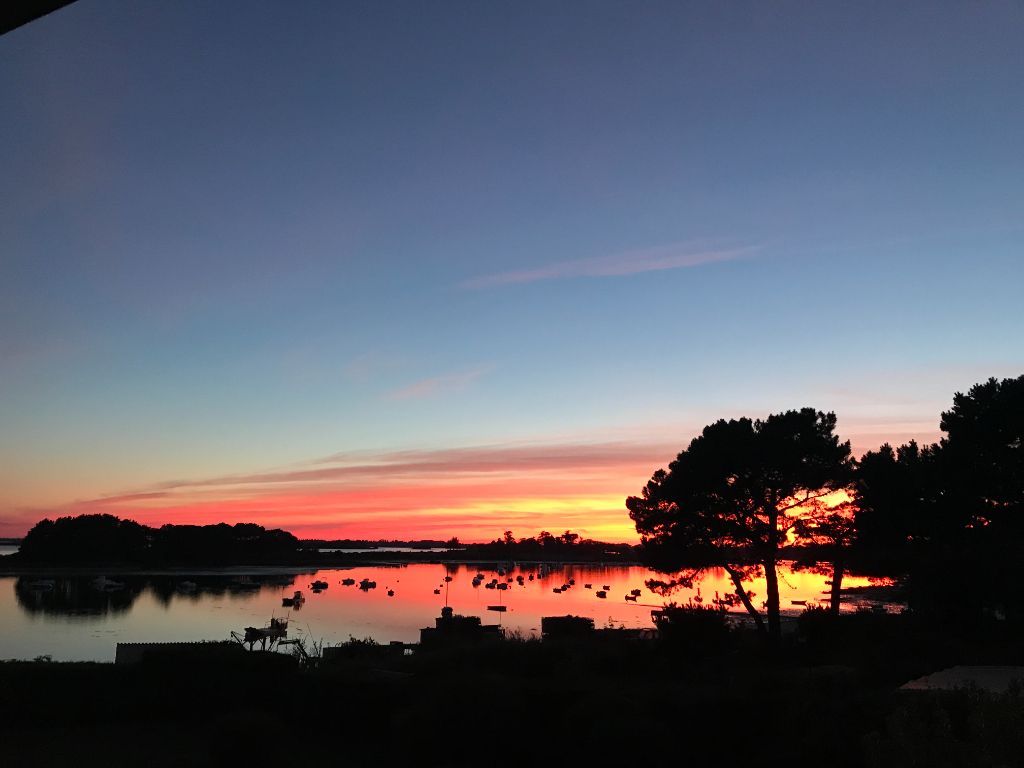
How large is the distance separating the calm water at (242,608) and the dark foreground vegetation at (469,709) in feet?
52.0

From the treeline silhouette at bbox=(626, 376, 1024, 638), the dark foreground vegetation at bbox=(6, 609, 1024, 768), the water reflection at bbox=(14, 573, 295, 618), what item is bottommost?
the water reflection at bbox=(14, 573, 295, 618)

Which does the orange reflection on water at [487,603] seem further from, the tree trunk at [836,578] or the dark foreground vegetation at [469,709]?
the dark foreground vegetation at [469,709]

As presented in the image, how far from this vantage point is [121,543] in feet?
501

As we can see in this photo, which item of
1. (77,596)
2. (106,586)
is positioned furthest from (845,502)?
(106,586)

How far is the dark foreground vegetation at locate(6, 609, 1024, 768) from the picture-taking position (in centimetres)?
1339

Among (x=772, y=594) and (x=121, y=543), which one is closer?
(x=772, y=594)

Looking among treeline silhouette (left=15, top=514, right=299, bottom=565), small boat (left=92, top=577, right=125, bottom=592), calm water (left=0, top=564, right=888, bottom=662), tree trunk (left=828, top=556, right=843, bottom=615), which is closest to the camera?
tree trunk (left=828, top=556, right=843, bottom=615)

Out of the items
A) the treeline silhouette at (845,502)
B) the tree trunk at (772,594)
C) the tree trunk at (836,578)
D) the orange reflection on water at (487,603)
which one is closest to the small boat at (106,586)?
the orange reflection on water at (487,603)

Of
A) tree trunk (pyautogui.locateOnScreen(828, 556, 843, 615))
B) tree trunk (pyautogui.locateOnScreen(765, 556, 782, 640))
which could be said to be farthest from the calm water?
tree trunk (pyautogui.locateOnScreen(828, 556, 843, 615))

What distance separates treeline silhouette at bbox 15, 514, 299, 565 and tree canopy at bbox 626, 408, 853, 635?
468 ft

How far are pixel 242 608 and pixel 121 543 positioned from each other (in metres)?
Result: 88.9

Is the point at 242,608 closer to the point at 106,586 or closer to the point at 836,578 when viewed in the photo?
the point at 106,586

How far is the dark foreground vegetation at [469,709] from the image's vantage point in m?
13.4

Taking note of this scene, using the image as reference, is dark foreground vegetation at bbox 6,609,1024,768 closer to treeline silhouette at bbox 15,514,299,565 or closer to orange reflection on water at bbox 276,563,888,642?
orange reflection on water at bbox 276,563,888,642
